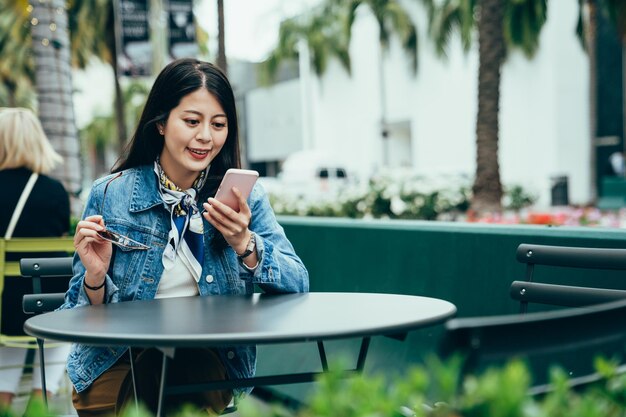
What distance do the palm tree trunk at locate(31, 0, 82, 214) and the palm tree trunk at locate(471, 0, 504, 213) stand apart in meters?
6.06

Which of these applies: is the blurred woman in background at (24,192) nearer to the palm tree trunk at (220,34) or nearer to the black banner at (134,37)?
the palm tree trunk at (220,34)

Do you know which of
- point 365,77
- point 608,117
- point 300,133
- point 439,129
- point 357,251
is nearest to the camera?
point 357,251

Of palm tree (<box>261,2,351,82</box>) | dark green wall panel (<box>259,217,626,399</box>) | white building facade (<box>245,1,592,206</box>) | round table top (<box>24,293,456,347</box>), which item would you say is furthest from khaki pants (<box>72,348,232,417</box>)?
palm tree (<box>261,2,351,82</box>)

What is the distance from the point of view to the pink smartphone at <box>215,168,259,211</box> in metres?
2.73

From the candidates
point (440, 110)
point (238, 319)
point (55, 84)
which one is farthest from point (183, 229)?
point (440, 110)

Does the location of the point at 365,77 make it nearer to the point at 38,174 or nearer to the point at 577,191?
the point at 577,191

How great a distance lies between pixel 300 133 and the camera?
47.7 metres

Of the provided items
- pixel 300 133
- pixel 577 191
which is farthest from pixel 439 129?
pixel 300 133

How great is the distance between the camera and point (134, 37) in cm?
1467

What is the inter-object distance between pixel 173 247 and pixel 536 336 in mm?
1688

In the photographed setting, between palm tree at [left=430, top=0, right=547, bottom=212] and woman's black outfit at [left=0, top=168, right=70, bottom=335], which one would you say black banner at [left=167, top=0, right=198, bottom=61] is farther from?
woman's black outfit at [left=0, top=168, right=70, bottom=335]

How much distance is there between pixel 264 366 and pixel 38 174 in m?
Result: 1.74

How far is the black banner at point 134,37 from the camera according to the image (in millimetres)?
14641

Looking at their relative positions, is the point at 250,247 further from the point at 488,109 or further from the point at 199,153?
the point at 488,109
